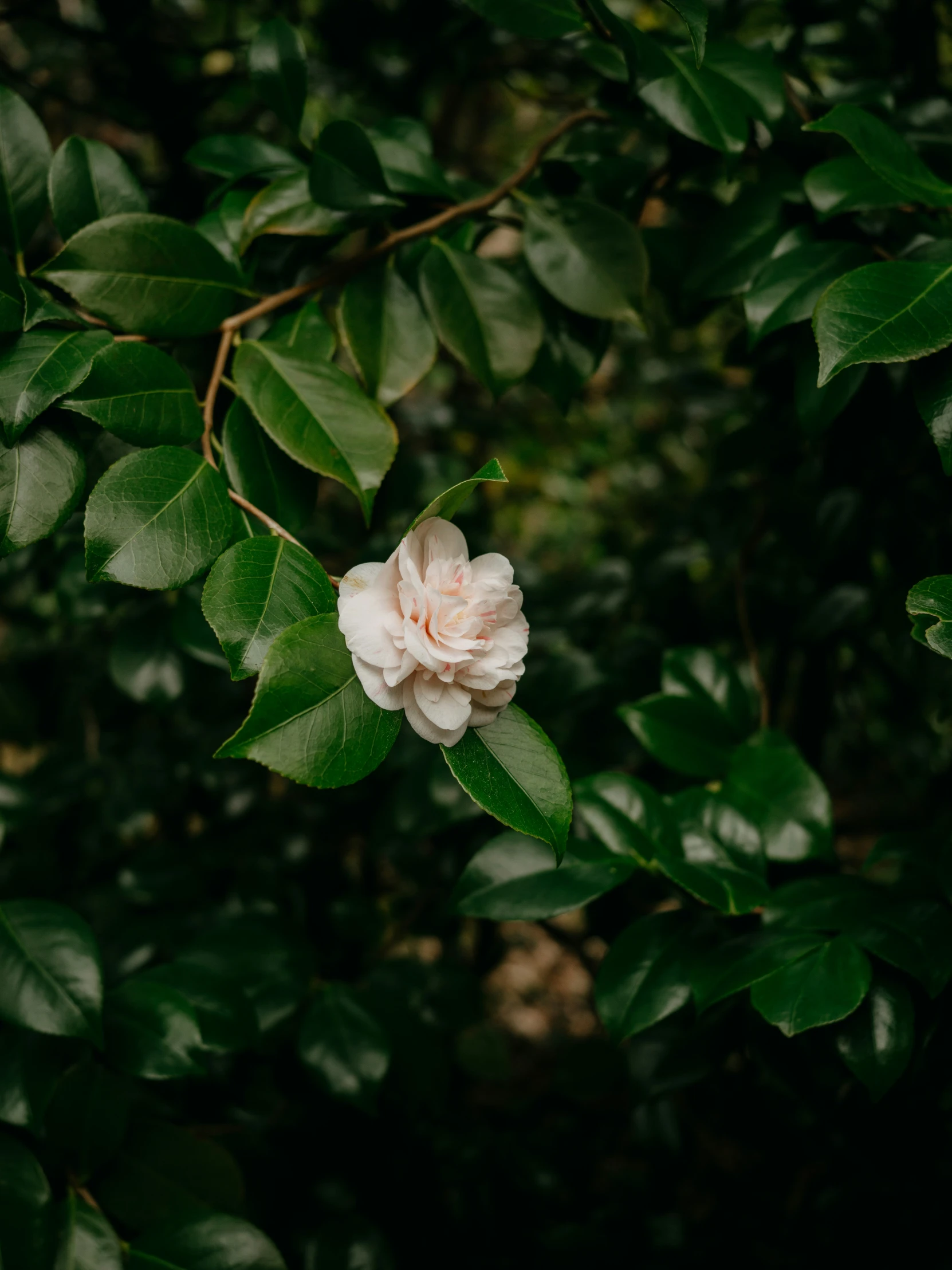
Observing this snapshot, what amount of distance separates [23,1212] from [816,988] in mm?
589

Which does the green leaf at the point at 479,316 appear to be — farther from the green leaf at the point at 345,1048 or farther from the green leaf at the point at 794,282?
the green leaf at the point at 345,1048

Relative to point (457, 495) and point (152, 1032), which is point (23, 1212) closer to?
point (152, 1032)

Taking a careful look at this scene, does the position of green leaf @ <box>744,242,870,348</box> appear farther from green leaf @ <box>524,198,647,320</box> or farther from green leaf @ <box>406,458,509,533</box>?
green leaf @ <box>406,458,509,533</box>

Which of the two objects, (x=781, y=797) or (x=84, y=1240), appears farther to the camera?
(x=781, y=797)

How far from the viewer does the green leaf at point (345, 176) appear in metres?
0.69

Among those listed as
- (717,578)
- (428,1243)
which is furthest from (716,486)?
(428,1243)

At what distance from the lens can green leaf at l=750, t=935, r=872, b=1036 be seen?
1.93ft

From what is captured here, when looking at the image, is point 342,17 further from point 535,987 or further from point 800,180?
point 535,987

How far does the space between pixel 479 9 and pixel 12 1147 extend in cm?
94

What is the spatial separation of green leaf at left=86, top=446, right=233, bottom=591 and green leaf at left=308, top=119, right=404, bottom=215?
26 centimetres

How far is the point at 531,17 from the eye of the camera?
70 cm

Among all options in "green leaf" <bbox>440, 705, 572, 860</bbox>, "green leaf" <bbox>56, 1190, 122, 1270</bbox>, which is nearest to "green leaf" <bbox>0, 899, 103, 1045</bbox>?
"green leaf" <bbox>56, 1190, 122, 1270</bbox>

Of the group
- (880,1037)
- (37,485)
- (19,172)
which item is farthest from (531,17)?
(880,1037)

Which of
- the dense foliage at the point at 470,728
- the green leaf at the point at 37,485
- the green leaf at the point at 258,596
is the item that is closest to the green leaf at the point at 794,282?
the dense foliage at the point at 470,728
